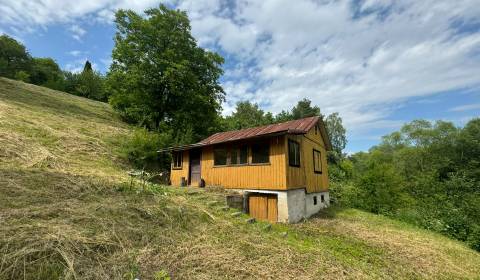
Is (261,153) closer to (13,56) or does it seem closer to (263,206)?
(263,206)

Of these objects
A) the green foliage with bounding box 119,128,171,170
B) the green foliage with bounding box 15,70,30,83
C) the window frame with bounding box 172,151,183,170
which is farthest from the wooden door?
the green foliage with bounding box 15,70,30,83

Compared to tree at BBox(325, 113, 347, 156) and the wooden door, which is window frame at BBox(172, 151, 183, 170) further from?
tree at BBox(325, 113, 347, 156)

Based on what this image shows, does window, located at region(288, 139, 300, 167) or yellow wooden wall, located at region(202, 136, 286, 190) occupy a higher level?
window, located at region(288, 139, 300, 167)

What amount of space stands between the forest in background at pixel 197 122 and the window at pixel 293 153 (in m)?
7.64

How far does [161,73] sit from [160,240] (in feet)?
66.6

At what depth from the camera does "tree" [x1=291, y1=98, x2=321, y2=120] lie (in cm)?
3494

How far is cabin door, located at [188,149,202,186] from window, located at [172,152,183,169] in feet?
3.51

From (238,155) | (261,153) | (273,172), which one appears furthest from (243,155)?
(273,172)

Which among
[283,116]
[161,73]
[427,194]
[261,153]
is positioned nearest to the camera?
[261,153]

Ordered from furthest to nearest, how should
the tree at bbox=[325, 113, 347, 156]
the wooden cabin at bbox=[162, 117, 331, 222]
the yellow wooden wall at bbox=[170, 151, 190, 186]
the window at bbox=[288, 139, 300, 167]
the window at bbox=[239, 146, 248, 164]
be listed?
1. the tree at bbox=[325, 113, 347, 156]
2. the yellow wooden wall at bbox=[170, 151, 190, 186]
3. the window at bbox=[239, 146, 248, 164]
4. the window at bbox=[288, 139, 300, 167]
5. the wooden cabin at bbox=[162, 117, 331, 222]

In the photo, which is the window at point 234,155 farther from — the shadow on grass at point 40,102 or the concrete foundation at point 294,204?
the shadow on grass at point 40,102

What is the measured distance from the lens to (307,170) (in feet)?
43.5

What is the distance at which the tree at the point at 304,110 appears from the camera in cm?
3494

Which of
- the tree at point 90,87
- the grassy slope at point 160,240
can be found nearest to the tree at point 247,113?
the tree at point 90,87
